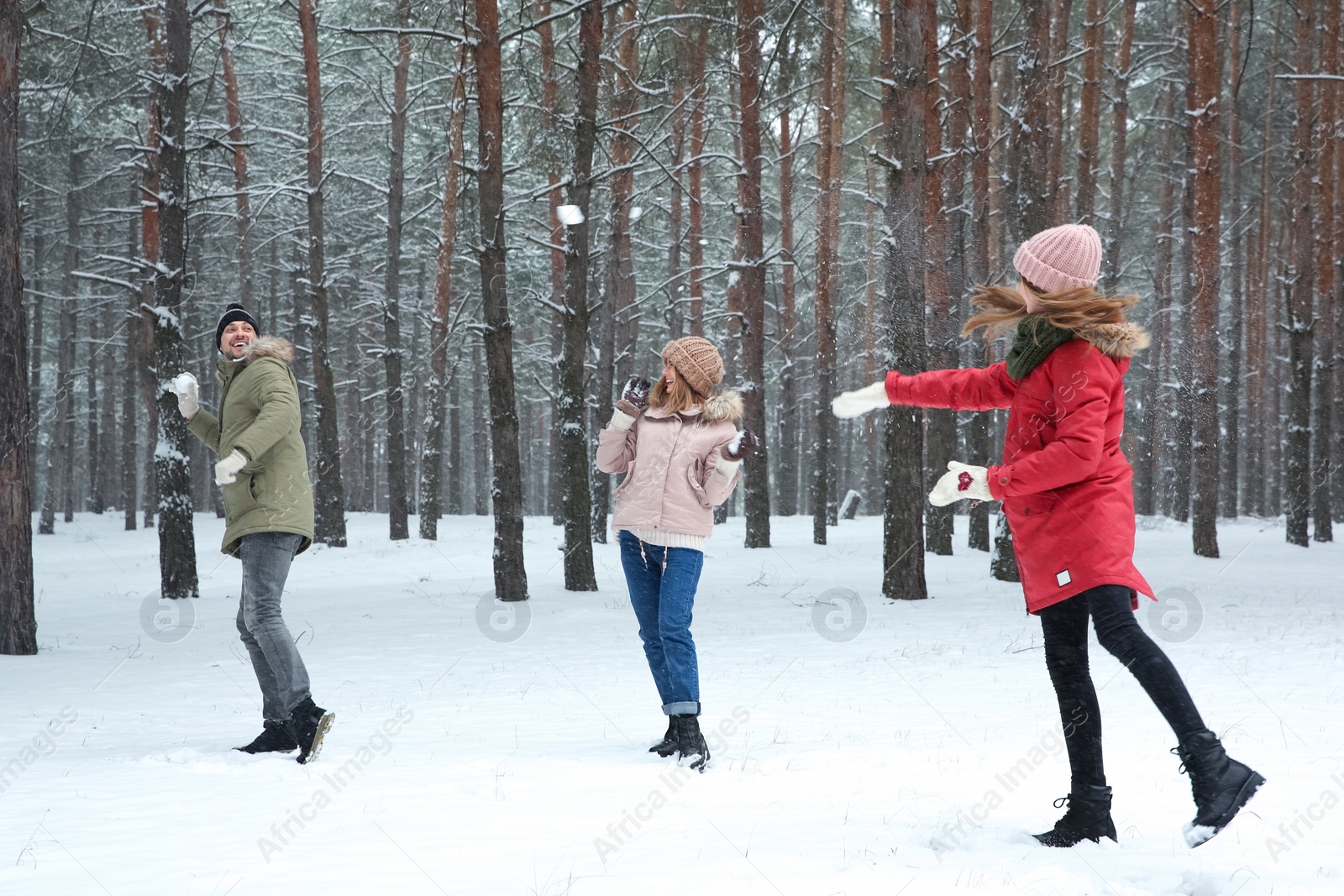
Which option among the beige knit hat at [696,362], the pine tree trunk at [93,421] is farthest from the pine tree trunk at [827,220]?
the pine tree trunk at [93,421]

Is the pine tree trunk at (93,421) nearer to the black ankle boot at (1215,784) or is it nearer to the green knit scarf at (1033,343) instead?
the green knit scarf at (1033,343)

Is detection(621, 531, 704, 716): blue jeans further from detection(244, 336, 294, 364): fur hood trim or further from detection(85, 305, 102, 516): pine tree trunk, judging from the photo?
detection(85, 305, 102, 516): pine tree trunk

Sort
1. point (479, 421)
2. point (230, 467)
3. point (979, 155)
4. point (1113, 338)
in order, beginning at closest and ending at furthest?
point (1113, 338), point (230, 467), point (979, 155), point (479, 421)

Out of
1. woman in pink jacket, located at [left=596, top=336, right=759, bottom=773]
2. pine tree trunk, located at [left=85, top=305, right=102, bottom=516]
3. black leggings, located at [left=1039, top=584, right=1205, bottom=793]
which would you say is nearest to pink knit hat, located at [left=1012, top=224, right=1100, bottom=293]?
black leggings, located at [left=1039, top=584, right=1205, bottom=793]

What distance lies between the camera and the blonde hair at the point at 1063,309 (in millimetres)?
3066

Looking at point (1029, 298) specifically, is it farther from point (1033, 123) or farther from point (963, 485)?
point (1033, 123)

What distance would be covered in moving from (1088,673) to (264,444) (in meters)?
3.40

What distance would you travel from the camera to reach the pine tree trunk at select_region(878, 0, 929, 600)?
34.2 ft

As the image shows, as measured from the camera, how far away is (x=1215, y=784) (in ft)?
9.23

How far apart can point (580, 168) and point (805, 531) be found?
1270 cm

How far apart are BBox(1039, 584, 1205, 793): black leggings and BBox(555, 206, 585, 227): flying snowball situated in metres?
7.76

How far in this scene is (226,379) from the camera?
474 cm
